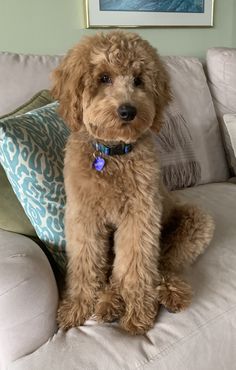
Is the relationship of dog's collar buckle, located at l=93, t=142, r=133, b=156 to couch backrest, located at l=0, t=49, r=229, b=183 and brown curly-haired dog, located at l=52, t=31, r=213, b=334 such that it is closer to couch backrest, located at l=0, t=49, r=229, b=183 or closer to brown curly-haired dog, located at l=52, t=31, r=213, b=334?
brown curly-haired dog, located at l=52, t=31, r=213, b=334

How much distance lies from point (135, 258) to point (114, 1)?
1504 millimetres

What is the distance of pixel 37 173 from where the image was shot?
1143mm

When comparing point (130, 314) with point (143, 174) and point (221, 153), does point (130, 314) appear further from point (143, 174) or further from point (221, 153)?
point (221, 153)

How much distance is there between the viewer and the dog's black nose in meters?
0.99

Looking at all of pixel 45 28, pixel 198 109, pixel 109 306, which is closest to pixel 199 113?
pixel 198 109

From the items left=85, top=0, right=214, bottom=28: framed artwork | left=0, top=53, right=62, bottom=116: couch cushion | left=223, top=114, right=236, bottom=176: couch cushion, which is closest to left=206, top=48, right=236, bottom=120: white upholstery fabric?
left=223, top=114, right=236, bottom=176: couch cushion

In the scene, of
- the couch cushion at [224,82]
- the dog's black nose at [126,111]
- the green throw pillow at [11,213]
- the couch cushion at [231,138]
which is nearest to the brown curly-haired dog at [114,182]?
the dog's black nose at [126,111]

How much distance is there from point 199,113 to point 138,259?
114 centimetres

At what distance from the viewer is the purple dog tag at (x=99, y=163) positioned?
110 cm

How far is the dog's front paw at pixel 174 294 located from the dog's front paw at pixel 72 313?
0.69ft

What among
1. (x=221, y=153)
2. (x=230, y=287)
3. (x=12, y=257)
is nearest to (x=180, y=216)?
(x=230, y=287)

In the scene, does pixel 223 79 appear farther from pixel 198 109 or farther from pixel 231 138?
pixel 231 138

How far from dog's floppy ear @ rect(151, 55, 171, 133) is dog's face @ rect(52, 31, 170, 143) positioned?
0.03 meters

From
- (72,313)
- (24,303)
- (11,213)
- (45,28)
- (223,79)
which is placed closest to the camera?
(24,303)
